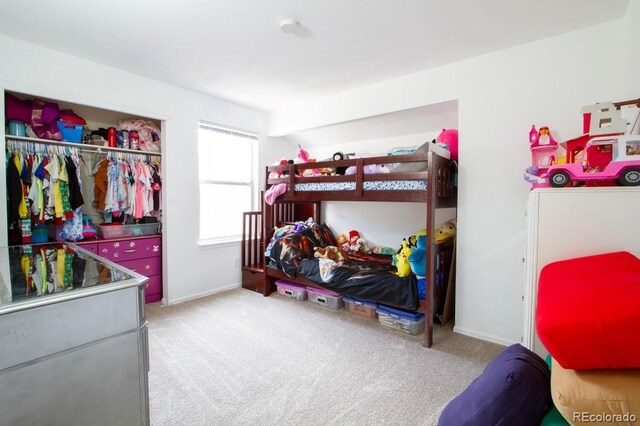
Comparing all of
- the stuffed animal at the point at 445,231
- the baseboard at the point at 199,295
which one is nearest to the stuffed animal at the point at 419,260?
the stuffed animal at the point at 445,231

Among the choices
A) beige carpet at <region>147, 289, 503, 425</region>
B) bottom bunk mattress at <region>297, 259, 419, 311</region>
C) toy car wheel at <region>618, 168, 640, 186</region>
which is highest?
toy car wheel at <region>618, 168, 640, 186</region>

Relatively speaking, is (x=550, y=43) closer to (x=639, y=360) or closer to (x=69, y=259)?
(x=639, y=360)

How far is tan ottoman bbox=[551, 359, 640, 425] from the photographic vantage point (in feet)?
2.17

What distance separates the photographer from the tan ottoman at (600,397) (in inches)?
→ 26.1

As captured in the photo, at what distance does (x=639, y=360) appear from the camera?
65 cm

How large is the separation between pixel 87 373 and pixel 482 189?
108 inches

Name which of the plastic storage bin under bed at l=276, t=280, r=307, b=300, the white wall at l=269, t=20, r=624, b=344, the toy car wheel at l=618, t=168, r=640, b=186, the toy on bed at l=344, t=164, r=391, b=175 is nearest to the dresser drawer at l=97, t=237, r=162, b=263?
the plastic storage bin under bed at l=276, t=280, r=307, b=300

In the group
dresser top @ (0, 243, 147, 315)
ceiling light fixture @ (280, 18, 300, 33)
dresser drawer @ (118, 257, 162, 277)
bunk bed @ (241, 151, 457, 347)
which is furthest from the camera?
dresser drawer @ (118, 257, 162, 277)

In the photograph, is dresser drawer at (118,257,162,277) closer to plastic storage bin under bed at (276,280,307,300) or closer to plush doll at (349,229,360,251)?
plastic storage bin under bed at (276,280,307,300)

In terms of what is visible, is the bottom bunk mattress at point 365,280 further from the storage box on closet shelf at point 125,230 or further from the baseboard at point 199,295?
the storage box on closet shelf at point 125,230

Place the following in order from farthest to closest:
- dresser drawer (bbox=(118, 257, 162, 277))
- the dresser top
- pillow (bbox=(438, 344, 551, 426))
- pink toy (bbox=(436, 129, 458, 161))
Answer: dresser drawer (bbox=(118, 257, 162, 277)) < pink toy (bbox=(436, 129, 458, 161)) < the dresser top < pillow (bbox=(438, 344, 551, 426))

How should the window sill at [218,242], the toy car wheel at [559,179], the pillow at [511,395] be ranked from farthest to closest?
→ the window sill at [218,242] < the toy car wheel at [559,179] < the pillow at [511,395]
